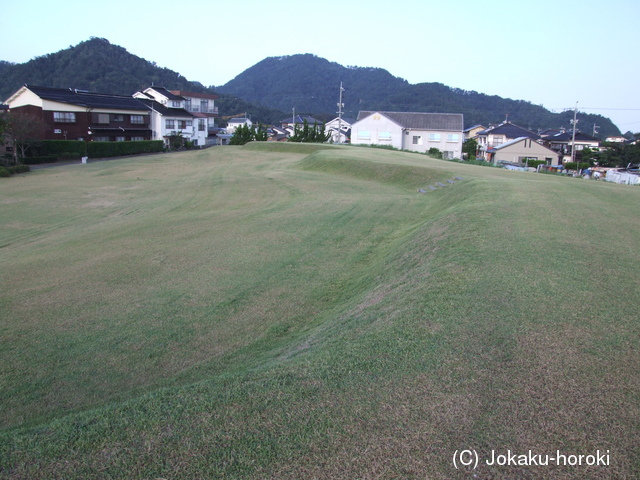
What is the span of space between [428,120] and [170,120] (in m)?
32.4

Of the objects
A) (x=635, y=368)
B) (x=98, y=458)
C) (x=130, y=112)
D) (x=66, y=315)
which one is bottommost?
(x=66, y=315)

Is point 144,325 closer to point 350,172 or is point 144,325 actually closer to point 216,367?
point 216,367

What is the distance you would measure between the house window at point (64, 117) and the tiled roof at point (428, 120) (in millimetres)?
32846

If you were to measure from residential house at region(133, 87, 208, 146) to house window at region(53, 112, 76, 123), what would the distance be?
1064 centimetres

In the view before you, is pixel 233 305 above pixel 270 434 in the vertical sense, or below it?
below

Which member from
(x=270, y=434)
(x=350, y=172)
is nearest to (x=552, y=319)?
(x=270, y=434)

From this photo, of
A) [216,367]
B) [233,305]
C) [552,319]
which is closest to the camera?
[552,319]

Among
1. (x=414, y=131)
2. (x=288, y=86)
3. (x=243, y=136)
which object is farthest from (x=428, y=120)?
(x=288, y=86)

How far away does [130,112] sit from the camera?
179 ft

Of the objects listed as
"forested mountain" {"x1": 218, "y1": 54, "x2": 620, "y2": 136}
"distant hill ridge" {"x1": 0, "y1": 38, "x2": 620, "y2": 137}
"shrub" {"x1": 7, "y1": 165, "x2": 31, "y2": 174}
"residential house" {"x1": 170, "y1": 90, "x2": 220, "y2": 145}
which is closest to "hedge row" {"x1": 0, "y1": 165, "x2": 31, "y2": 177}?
"shrub" {"x1": 7, "y1": 165, "x2": 31, "y2": 174}

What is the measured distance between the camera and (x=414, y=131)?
58969 mm

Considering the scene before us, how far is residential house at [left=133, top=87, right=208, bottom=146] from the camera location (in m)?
58.6

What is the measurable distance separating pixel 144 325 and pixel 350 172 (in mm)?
20403

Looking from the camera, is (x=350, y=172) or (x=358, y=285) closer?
(x=358, y=285)
